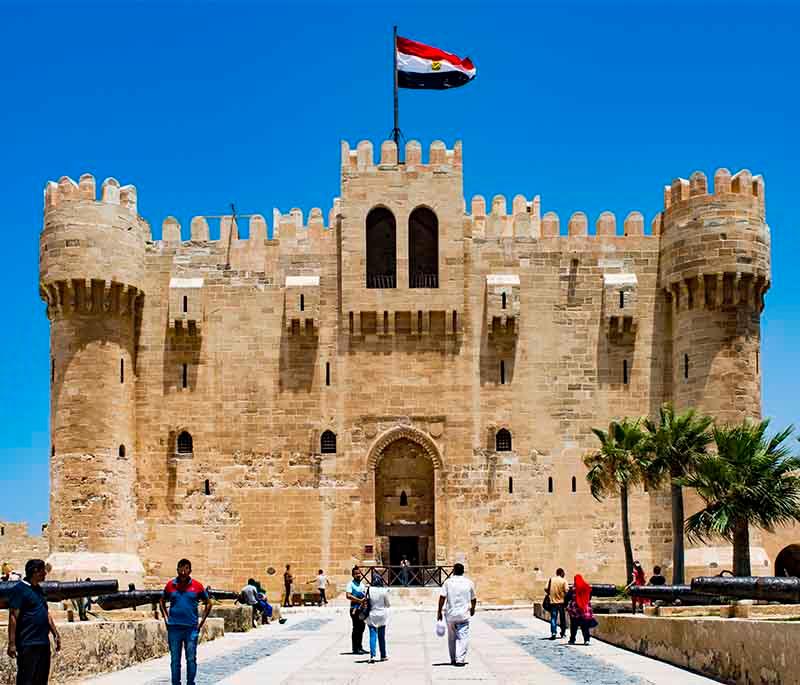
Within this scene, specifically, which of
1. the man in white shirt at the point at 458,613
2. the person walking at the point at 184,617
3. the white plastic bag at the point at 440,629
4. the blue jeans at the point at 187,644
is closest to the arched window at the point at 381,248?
the man in white shirt at the point at 458,613

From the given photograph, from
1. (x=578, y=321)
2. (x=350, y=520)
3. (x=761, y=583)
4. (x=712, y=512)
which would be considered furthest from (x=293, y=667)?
(x=578, y=321)

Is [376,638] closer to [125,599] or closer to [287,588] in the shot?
[125,599]

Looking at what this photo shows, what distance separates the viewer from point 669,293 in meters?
34.0

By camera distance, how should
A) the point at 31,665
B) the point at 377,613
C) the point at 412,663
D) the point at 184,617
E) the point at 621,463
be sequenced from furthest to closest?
the point at 621,463 < the point at 377,613 < the point at 412,663 < the point at 184,617 < the point at 31,665

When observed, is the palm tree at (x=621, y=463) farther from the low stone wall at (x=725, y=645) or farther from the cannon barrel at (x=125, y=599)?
the cannon barrel at (x=125, y=599)

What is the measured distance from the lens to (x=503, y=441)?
3372 centimetres

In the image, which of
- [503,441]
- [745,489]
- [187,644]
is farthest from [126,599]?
[503,441]

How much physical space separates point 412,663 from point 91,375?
19279mm

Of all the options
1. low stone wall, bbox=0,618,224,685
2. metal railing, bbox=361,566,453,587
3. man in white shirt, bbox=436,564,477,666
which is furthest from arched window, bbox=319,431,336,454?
man in white shirt, bbox=436,564,477,666

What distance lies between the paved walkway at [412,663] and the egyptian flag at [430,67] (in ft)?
57.6

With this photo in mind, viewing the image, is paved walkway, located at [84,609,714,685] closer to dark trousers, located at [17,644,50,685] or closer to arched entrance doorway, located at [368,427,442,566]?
dark trousers, located at [17,644,50,685]

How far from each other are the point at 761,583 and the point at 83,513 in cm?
2350

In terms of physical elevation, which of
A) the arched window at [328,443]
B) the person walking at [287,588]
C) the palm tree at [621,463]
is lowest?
the person walking at [287,588]

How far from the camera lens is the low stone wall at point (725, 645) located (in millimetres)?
10562
